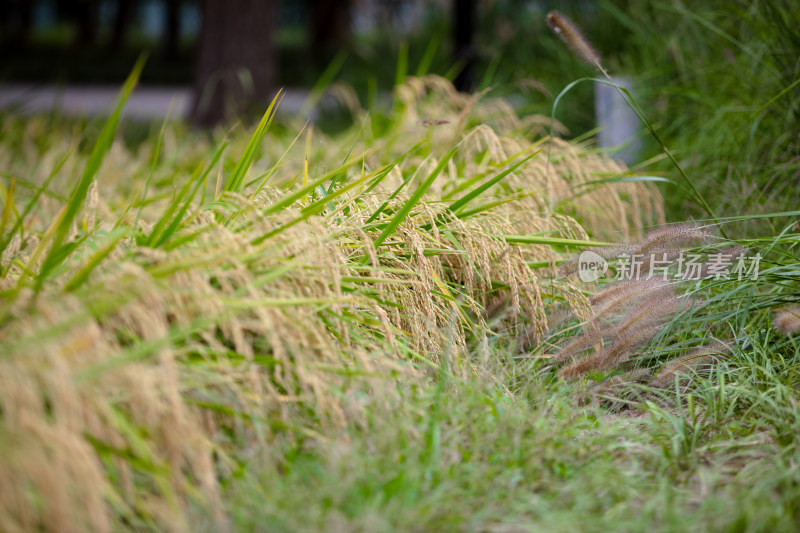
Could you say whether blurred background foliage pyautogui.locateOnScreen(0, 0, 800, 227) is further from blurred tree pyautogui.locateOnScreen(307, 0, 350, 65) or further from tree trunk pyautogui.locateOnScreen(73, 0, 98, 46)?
tree trunk pyautogui.locateOnScreen(73, 0, 98, 46)

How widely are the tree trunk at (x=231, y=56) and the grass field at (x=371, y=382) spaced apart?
428cm

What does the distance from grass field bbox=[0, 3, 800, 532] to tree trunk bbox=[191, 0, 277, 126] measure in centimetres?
428

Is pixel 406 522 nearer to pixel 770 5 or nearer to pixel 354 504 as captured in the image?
pixel 354 504

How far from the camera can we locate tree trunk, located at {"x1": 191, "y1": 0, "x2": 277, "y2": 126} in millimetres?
6559

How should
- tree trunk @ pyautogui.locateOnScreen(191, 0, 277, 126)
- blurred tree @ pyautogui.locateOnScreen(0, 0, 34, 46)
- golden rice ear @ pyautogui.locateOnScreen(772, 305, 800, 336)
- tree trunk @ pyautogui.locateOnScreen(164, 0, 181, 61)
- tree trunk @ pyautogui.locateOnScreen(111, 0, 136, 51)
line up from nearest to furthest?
golden rice ear @ pyautogui.locateOnScreen(772, 305, 800, 336) < tree trunk @ pyautogui.locateOnScreen(191, 0, 277, 126) < tree trunk @ pyautogui.locateOnScreen(164, 0, 181, 61) < tree trunk @ pyautogui.locateOnScreen(111, 0, 136, 51) < blurred tree @ pyautogui.locateOnScreen(0, 0, 34, 46)

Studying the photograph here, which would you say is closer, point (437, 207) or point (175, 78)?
point (437, 207)

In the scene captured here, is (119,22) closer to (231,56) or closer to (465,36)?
(231,56)

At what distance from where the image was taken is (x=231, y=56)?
21.8 ft

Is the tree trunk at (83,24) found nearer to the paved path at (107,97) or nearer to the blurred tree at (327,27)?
the paved path at (107,97)

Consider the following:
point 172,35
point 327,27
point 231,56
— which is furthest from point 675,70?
point 172,35

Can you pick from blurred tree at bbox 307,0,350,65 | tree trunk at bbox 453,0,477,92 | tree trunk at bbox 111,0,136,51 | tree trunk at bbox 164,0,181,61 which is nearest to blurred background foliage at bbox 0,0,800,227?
tree trunk at bbox 453,0,477,92

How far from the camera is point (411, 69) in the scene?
796 centimetres

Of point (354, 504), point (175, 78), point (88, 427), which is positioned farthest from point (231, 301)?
point (175, 78)

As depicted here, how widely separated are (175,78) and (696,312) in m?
14.9
